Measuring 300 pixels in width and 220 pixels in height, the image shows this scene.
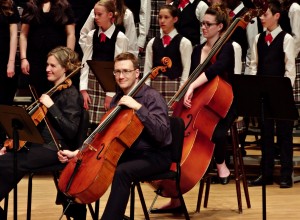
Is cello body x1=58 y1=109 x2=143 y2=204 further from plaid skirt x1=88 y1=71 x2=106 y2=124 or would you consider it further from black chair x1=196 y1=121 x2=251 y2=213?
plaid skirt x1=88 y1=71 x2=106 y2=124

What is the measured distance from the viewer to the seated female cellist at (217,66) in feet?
18.0

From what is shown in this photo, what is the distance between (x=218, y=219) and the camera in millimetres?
5473

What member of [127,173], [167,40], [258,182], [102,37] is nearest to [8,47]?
[102,37]

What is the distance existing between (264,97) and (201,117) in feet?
2.17

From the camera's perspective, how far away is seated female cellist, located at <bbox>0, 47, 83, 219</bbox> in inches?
187

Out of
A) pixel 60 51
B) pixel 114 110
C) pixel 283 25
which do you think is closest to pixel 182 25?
pixel 283 25

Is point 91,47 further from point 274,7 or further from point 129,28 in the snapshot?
point 274,7

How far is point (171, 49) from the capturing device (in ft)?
21.0

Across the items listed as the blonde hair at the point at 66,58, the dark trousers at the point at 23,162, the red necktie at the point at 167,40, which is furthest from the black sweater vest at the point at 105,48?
the dark trousers at the point at 23,162

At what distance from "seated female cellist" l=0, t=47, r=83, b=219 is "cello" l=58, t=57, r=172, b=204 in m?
0.34

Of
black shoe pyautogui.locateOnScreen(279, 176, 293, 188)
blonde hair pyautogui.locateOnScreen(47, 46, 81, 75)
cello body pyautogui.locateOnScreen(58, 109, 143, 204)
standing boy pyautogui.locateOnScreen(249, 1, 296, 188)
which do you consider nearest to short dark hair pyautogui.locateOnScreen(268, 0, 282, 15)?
standing boy pyautogui.locateOnScreen(249, 1, 296, 188)

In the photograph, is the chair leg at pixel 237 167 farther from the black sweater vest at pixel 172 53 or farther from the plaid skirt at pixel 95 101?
the plaid skirt at pixel 95 101

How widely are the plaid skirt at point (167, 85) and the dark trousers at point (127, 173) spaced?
191 centimetres

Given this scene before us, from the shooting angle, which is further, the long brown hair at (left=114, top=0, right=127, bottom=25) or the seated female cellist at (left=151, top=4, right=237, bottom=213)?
the long brown hair at (left=114, top=0, right=127, bottom=25)
